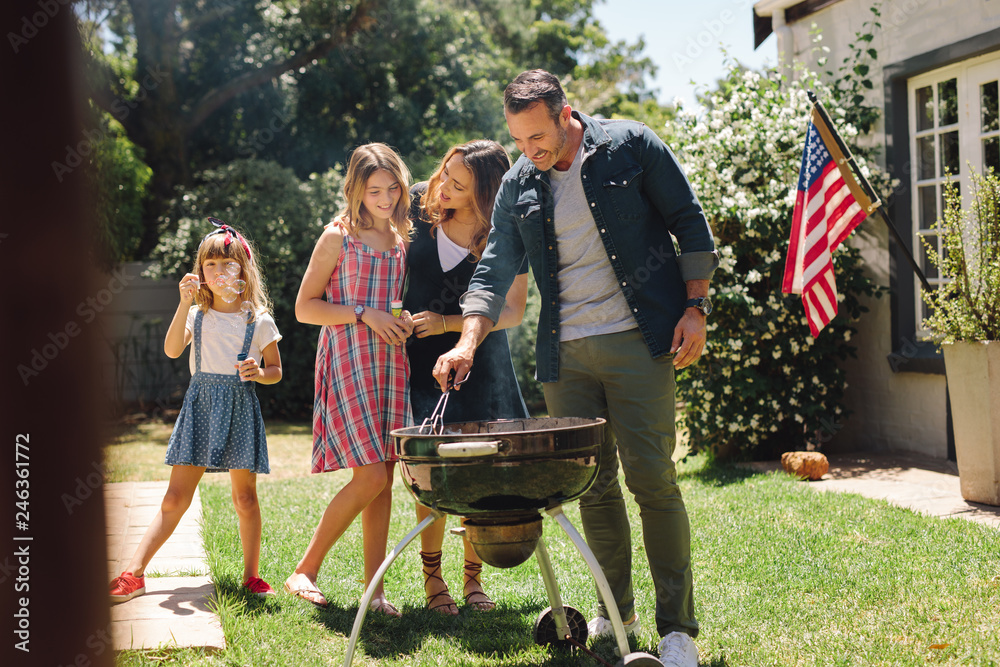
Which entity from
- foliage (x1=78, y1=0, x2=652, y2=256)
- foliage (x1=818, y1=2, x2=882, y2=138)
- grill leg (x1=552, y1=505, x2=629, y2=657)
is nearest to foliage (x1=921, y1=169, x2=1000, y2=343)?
foliage (x1=818, y1=2, x2=882, y2=138)

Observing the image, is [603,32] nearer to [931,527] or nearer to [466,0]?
[466,0]

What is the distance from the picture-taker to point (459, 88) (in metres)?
13.7

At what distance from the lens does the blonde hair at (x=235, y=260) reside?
353cm

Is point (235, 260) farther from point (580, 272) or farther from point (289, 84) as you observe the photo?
point (289, 84)

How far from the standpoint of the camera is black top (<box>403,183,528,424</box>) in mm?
3416

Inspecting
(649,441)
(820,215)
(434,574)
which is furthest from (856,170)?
(434,574)

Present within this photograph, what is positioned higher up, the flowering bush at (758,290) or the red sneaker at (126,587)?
the flowering bush at (758,290)

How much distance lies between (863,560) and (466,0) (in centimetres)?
1666

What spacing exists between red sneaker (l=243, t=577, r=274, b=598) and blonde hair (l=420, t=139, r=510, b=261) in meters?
1.66

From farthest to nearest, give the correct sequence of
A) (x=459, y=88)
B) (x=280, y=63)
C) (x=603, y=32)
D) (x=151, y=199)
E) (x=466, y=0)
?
(x=603, y=32) → (x=466, y=0) → (x=459, y=88) → (x=280, y=63) → (x=151, y=199)

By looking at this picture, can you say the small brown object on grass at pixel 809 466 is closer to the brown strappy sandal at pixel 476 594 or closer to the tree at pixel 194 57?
the brown strappy sandal at pixel 476 594

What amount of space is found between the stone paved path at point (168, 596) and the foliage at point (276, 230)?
18.5 ft

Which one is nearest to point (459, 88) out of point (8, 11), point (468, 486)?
point (468, 486)

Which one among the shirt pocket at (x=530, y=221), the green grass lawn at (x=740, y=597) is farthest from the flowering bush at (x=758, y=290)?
the shirt pocket at (x=530, y=221)
